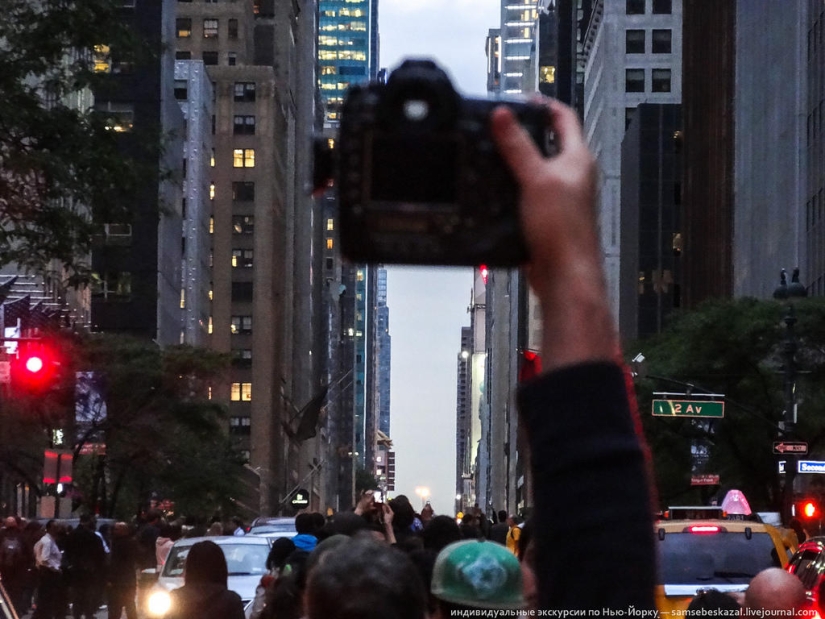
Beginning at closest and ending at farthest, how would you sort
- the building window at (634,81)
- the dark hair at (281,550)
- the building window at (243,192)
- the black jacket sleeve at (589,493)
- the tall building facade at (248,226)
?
the black jacket sleeve at (589,493), the dark hair at (281,550), the building window at (634,81), the tall building facade at (248,226), the building window at (243,192)

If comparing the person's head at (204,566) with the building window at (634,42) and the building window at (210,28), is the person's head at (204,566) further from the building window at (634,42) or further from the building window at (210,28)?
the building window at (210,28)

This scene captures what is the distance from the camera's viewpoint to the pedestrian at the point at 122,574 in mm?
27875

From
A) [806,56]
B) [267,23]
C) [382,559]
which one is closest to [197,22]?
[267,23]

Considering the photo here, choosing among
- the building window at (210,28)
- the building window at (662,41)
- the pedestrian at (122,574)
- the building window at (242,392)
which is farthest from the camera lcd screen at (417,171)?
the building window at (210,28)

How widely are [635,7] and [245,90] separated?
32.4 meters

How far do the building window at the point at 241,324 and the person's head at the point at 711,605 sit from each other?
438 feet

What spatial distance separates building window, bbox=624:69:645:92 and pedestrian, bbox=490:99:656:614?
440 ft

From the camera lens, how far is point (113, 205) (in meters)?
19.8

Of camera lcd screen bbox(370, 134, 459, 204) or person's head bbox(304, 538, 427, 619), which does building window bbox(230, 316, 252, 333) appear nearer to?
person's head bbox(304, 538, 427, 619)

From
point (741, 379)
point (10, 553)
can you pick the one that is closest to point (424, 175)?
point (10, 553)

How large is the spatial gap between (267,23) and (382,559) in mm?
153467

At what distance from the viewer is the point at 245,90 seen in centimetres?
14138

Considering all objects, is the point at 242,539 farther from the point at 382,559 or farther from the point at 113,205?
the point at 382,559

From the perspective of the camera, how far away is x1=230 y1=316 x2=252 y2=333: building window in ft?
464
